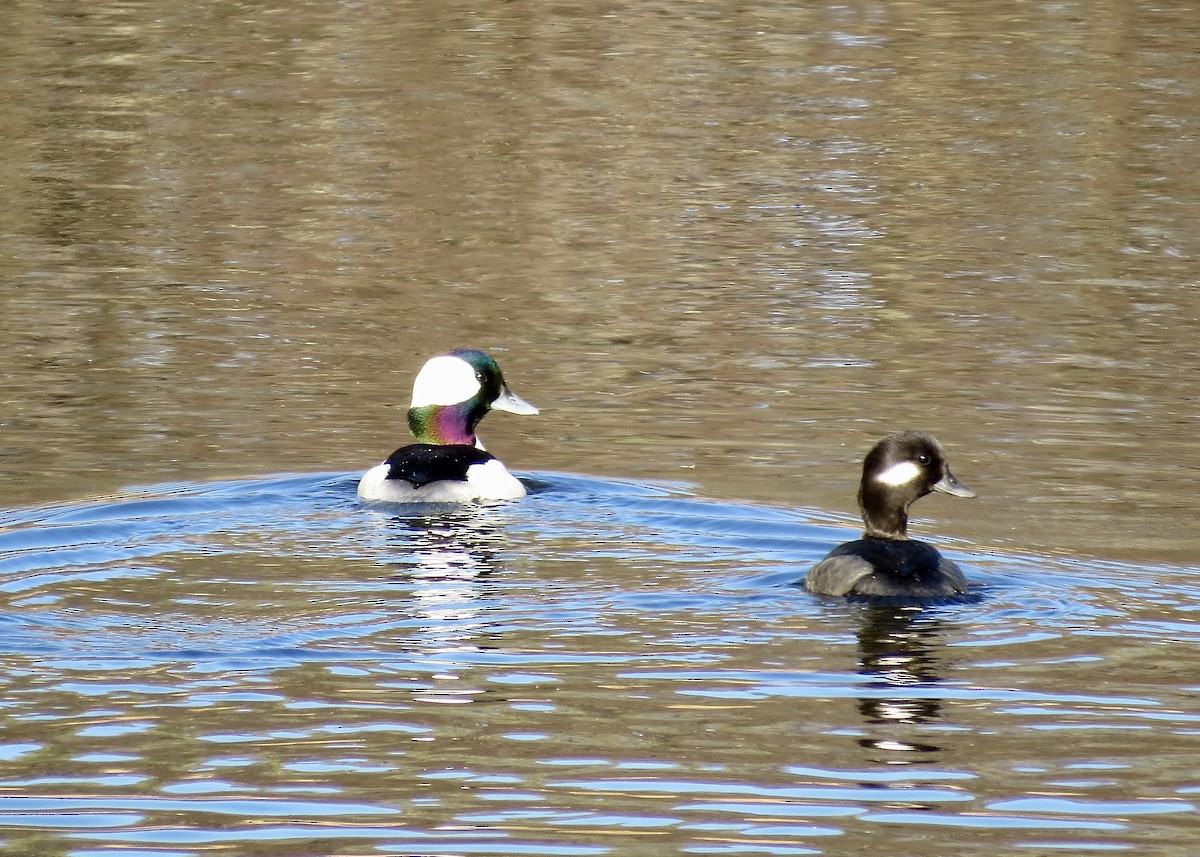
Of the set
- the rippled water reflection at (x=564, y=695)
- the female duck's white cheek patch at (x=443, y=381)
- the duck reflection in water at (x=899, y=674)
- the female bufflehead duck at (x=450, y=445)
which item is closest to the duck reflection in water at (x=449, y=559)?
the rippled water reflection at (x=564, y=695)

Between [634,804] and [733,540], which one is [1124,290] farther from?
[634,804]

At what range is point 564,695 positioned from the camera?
7.29 metres

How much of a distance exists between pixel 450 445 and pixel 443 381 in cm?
70

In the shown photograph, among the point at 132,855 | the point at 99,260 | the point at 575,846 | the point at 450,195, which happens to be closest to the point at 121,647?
the point at 132,855

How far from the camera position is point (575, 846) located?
19.1 feet

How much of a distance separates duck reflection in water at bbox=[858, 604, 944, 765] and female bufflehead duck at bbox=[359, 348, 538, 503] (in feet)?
10.3

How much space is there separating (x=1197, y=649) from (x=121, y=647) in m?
4.00

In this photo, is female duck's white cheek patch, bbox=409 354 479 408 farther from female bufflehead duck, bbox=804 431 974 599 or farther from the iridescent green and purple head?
female bufflehead duck, bbox=804 431 974 599

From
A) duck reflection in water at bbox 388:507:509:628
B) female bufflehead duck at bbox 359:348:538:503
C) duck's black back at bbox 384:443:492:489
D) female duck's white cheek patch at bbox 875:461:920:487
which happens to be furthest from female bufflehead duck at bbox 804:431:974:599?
duck's black back at bbox 384:443:492:489

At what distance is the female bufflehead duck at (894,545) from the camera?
866 cm

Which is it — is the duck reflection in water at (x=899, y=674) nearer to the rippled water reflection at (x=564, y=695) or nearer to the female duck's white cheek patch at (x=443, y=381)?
the rippled water reflection at (x=564, y=695)

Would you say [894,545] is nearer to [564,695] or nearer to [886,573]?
[886,573]

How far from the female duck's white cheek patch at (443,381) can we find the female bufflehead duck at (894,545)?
348cm

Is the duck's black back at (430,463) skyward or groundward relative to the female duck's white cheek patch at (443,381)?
groundward
